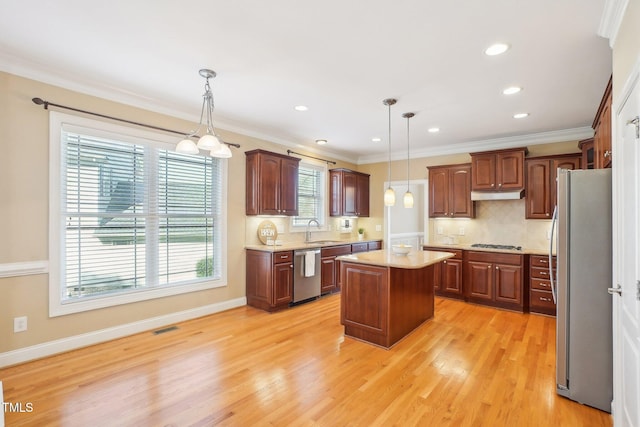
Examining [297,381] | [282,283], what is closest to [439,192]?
[282,283]

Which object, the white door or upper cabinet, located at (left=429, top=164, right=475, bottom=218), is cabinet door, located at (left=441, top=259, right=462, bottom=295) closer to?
upper cabinet, located at (left=429, top=164, right=475, bottom=218)

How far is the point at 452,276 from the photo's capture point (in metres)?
5.08

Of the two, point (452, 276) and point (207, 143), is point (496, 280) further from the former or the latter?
point (207, 143)

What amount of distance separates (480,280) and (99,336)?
497 cm

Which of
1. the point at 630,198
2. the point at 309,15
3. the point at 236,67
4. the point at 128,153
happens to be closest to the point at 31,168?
the point at 128,153

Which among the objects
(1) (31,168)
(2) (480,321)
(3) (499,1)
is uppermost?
(3) (499,1)

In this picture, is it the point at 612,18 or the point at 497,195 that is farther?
the point at 497,195

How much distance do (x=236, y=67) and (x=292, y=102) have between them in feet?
3.22

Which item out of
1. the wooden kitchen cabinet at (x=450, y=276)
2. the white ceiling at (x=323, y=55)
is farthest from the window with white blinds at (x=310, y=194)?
the wooden kitchen cabinet at (x=450, y=276)

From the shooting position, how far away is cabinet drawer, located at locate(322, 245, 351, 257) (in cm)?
530

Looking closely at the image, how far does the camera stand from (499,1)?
1968mm

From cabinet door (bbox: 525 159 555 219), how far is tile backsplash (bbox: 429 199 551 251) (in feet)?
0.81

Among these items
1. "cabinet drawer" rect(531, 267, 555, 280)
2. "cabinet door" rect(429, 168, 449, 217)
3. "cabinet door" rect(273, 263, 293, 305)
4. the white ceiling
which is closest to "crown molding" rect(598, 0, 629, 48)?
the white ceiling

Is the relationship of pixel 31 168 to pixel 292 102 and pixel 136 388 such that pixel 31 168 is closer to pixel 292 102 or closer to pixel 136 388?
pixel 136 388
